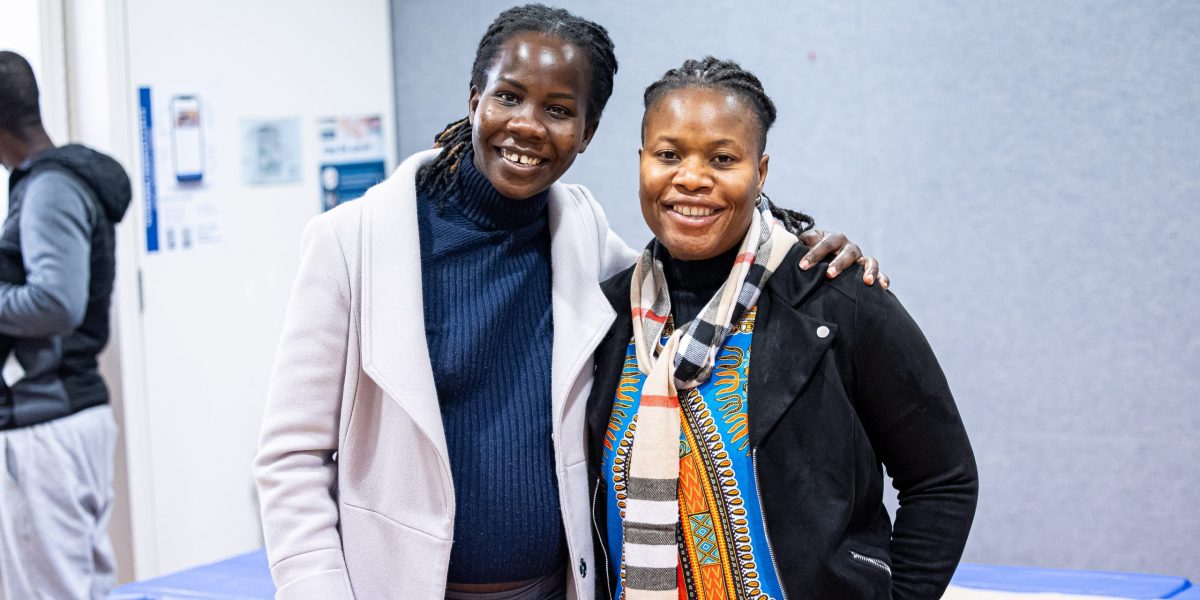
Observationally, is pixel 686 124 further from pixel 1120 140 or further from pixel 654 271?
pixel 1120 140

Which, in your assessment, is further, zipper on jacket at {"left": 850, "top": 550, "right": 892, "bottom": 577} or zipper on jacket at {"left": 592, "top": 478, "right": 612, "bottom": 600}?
zipper on jacket at {"left": 592, "top": 478, "right": 612, "bottom": 600}

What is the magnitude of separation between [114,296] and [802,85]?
2.31 meters

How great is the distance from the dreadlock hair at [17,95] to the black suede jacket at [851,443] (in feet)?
7.46

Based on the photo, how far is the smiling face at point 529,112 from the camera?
1.40m

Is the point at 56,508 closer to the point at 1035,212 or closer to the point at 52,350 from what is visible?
the point at 52,350

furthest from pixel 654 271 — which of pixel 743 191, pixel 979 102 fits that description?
pixel 979 102

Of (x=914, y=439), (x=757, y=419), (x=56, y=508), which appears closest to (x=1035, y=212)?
(x=914, y=439)

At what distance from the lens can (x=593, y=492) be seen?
1.47 metres

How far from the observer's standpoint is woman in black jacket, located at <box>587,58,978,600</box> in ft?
4.31

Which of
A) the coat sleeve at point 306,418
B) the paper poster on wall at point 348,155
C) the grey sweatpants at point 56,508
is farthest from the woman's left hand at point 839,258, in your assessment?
the paper poster on wall at point 348,155

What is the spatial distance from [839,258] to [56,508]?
2.31 meters

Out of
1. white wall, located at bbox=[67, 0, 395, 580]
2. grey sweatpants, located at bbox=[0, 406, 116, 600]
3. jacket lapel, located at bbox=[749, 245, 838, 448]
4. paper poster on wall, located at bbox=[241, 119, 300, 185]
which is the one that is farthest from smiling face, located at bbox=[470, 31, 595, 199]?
paper poster on wall, located at bbox=[241, 119, 300, 185]

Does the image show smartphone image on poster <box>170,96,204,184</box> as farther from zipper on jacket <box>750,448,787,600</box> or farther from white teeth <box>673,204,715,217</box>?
zipper on jacket <box>750,448,787,600</box>

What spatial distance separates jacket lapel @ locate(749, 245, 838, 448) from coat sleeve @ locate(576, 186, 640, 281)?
0.37 metres
